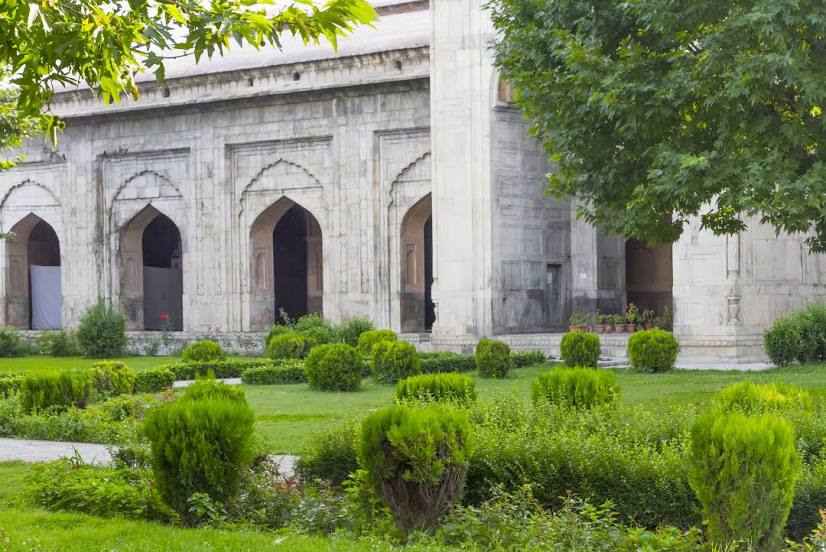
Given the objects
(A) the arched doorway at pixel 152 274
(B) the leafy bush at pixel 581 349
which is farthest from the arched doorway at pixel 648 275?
(A) the arched doorway at pixel 152 274

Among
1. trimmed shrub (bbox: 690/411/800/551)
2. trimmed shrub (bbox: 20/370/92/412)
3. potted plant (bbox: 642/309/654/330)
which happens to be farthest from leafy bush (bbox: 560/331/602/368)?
trimmed shrub (bbox: 690/411/800/551)

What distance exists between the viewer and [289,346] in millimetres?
19094

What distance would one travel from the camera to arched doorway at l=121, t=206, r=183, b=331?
88.8ft

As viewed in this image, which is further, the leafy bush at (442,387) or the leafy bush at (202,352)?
the leafy bush at (202,352)

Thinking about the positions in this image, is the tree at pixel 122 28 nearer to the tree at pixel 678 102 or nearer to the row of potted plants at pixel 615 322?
the tree at pixel 678 102

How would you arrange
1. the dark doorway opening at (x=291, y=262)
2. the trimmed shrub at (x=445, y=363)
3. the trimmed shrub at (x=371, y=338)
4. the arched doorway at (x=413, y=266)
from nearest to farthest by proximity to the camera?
the trimmed shrub at (x=445, y=363), the trimmed shrub at (x=371, y=338), the arched doorway at (x=413, y=266), the dark doorway opening at (x=291, y=262)

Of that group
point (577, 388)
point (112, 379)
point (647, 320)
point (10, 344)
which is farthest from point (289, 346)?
point (577, 388)

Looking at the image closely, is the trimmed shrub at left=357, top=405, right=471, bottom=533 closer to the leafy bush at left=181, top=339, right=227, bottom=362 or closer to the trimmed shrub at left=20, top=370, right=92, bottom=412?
the trimmed shrub at left=20, top=370, right=92, bottom=412

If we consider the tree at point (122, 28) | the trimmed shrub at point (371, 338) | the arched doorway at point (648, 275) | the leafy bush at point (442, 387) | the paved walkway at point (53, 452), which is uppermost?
the tree at point (122, 28)

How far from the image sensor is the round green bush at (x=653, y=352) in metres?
16.2

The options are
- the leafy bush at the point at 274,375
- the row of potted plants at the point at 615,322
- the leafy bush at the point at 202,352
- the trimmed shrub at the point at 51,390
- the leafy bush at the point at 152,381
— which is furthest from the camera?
the row of potted plants at the point at 615,322

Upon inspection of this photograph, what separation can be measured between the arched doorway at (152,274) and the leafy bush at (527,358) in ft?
34.4

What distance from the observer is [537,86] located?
1105 centimetres

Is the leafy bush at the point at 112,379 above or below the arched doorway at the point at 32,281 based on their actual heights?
below
